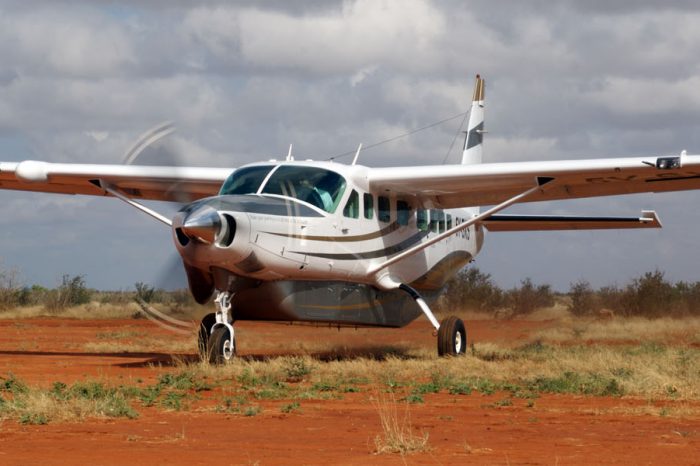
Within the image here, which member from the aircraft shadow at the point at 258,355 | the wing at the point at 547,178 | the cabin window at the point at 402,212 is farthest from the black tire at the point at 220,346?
the cabin window at the point at 402,212

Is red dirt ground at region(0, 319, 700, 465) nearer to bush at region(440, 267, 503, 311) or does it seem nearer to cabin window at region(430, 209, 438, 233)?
cabin window at region(430, 209, 438, 233)

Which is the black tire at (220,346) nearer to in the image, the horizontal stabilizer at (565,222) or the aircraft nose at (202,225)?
the aircraft nose at (202,225)

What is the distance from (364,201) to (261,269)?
3077 millimetres

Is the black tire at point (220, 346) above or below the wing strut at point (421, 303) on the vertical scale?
below

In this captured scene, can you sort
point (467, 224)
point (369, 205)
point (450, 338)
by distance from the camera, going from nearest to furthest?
point (369, 205) < point (467, 224) < point (450, 338)

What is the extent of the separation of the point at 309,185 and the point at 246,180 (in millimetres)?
968

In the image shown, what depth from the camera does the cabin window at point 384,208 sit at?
18.1m

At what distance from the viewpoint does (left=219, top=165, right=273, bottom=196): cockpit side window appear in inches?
619

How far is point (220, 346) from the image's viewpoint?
14984 mm

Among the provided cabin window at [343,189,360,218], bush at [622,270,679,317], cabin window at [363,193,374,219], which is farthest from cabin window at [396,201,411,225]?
bush at [622,270,679,317]

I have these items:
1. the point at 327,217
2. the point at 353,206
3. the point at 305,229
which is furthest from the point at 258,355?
the point at 305,229

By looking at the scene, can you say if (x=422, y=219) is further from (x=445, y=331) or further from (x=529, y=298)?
(x=529, y=298)

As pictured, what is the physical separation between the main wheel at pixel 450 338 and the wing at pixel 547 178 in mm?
2347

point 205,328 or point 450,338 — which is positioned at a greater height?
point 205,328
